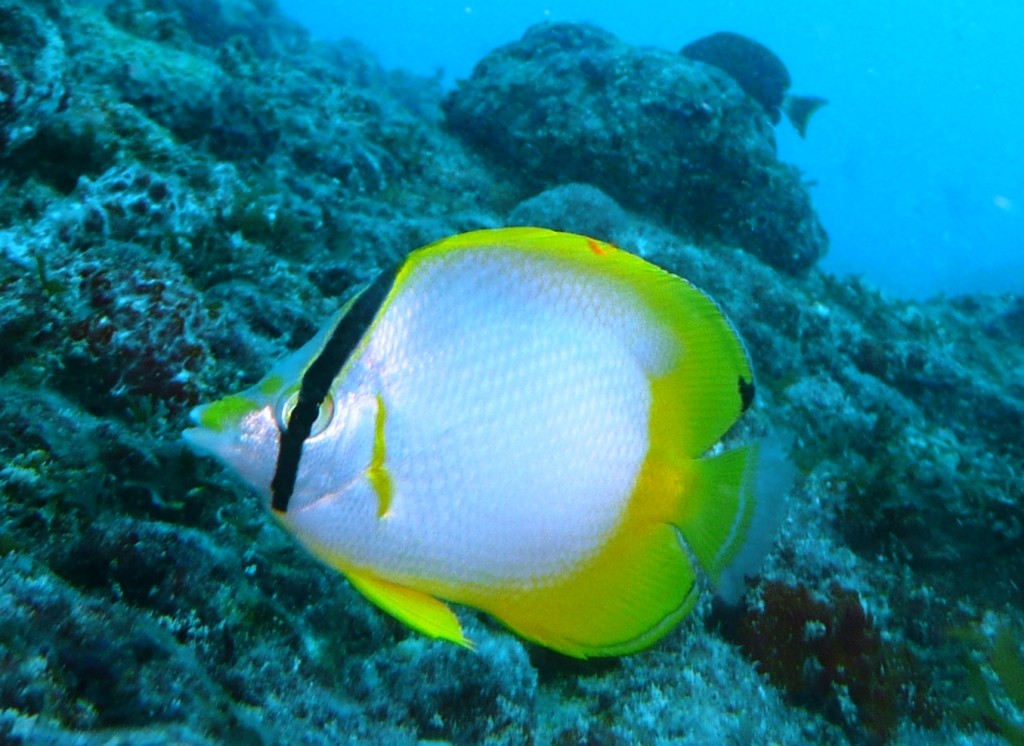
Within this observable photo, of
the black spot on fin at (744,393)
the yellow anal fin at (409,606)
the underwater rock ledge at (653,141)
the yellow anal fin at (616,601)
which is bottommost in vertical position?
the underwater rock ledge at (653,141)

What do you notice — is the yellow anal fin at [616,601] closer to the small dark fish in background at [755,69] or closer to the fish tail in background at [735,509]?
the fish tail in background at [735,509]

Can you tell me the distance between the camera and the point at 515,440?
3.46ft

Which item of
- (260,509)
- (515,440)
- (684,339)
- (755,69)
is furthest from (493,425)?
(755,69)

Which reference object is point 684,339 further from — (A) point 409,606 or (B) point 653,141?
(B) point 653,141

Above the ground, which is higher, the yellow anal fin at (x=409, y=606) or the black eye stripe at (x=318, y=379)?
the black eye stripe at (x=318, y=379)

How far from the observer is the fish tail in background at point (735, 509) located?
1164 millimetres

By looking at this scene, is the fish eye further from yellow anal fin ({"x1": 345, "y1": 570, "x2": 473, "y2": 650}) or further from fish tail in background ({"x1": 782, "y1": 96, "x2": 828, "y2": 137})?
fish tail in background ({"x1": 782, "y1": 96, "x2": 828, "y2": 137})

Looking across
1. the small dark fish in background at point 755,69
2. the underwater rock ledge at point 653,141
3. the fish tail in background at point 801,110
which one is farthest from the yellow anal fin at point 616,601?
the small dark fish in background at point 755,69

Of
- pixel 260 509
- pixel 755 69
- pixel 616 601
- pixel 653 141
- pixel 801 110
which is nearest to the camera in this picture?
pixel 616 601

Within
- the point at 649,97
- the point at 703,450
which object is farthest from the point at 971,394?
the point at 703,450

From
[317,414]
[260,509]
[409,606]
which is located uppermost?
[317,414]

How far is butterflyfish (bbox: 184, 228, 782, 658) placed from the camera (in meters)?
1.04

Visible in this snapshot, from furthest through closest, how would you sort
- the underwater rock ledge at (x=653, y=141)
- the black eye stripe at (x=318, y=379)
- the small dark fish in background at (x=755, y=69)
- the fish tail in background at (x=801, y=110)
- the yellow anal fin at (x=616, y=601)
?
1. the small dark fish in background at (x=755, y=69)
2. the fish tail in background at (x=801, y=110)
3. the underwater rock ledge at (x=653, y=141)
4. the yellow anal fin at (x=616, y=601)
5. the black eye stripe at (x=318, y=379)

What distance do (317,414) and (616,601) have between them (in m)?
0.59
